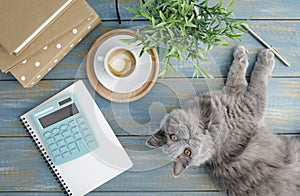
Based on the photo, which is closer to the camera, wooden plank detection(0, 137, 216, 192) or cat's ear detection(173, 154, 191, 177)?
cat's ear detection(173, 154, 191, 177)

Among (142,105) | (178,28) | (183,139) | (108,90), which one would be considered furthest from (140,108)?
(178,28)

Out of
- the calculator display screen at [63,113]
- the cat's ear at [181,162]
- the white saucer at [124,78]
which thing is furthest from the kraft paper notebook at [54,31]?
the cat's ear at [181,162]

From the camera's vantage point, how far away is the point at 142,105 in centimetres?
122

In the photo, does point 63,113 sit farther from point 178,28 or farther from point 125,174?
point 178,28

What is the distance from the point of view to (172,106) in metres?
1.14

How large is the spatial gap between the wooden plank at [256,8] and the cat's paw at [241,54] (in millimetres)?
105

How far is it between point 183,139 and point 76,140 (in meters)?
0.38

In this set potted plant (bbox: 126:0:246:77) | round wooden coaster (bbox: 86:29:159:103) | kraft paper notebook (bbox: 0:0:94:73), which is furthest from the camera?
round wooden coaster (bbox: 86:29:159:103)

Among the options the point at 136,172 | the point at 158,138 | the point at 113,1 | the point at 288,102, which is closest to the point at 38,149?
the point at 136,172

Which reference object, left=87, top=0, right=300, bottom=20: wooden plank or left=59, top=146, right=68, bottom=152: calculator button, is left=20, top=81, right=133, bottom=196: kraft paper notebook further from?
left=87, top=0, right=300, bottom=20: wooden plank

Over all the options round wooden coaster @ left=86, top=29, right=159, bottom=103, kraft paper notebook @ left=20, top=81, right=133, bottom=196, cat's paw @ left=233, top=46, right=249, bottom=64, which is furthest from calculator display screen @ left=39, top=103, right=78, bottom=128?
cat's paw @ left=233, top=46, right=249, bottom=64

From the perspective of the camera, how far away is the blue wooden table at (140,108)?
1217 millimetres

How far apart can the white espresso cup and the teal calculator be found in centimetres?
19

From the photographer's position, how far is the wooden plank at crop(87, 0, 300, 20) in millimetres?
1221
